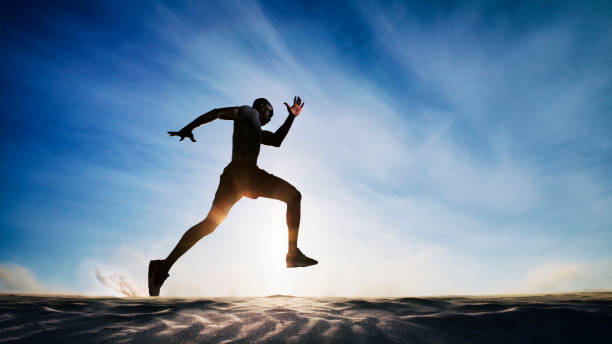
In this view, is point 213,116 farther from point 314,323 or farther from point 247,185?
point 314,323

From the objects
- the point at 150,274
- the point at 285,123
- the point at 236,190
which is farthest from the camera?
the point at 285,123

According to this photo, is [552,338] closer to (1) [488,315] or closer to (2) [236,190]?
(1) [488,315]

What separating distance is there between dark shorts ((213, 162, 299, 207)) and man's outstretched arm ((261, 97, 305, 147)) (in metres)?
0.85

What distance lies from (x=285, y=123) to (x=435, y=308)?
3089 mm

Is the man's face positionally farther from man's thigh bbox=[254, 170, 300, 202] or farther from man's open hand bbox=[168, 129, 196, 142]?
man's open hand bbox=[168, 129, 196, 142]

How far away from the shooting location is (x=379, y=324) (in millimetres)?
1914

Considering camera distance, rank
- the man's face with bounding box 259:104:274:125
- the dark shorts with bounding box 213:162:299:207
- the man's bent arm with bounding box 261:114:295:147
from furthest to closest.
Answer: the man's bent arm with bounding box 261:114:295:147, the man's face with bounding box 259:104:274:125, the dark shorts with bounding box 213:162:299:207

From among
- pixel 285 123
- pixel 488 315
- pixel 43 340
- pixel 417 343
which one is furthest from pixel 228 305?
pixel 285 123

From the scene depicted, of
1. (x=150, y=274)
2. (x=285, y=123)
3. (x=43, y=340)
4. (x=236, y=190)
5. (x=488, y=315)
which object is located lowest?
(x=43, y=340)

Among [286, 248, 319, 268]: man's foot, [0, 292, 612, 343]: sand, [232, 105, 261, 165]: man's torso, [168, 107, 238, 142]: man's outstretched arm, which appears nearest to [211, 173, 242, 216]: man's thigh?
[232, 105, 261, 165]: man's torso

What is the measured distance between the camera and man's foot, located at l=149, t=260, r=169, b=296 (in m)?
3.87

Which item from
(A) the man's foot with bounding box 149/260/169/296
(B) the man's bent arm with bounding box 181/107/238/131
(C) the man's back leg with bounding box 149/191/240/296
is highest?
(B) the man's bent arm with bounding box 181/107/238/131

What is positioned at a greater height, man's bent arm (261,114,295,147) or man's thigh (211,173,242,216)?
man's bent arm (261,114,295,147)

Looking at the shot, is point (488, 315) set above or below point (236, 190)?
below
